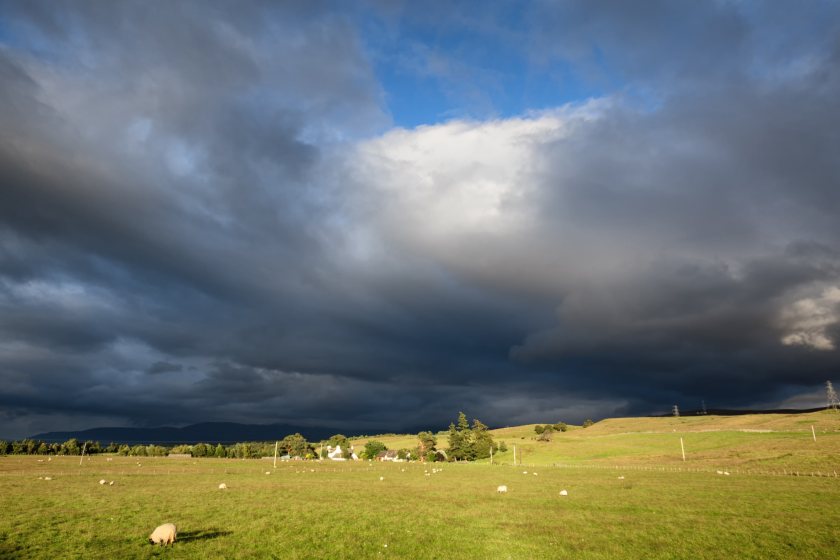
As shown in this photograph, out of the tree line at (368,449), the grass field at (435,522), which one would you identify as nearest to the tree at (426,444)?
the tree line at (368,449)

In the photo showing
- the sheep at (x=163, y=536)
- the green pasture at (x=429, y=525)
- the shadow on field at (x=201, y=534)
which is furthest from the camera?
the shadow on field at (x=201, y=534)

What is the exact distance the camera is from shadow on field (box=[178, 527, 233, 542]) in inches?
885

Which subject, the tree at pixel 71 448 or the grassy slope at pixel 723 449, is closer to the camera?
the grassy slope at pixel 723 449

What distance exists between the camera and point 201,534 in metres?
23.5

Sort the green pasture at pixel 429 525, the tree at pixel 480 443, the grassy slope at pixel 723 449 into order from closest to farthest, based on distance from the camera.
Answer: the green pasture at pixel 429 525 < the grassy slope at pixel 723 449 < the tree at pixel 480 443

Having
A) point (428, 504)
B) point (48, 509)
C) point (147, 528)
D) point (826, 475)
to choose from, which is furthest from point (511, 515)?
point (826, 475)

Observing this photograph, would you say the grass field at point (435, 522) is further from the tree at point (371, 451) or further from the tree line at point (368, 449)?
the tree at point (371, 451)

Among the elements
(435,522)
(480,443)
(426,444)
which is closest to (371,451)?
(426,444)

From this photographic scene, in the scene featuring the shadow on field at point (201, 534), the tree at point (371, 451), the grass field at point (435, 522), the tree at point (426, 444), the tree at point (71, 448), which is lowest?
the tree at point (371, 451)

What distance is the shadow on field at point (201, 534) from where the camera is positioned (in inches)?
885

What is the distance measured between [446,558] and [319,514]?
15.1 meters

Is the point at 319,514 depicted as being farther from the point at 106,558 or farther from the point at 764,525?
the point at 764,525

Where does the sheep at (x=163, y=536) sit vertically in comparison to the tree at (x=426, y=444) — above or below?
above

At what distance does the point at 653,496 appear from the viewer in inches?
1650
